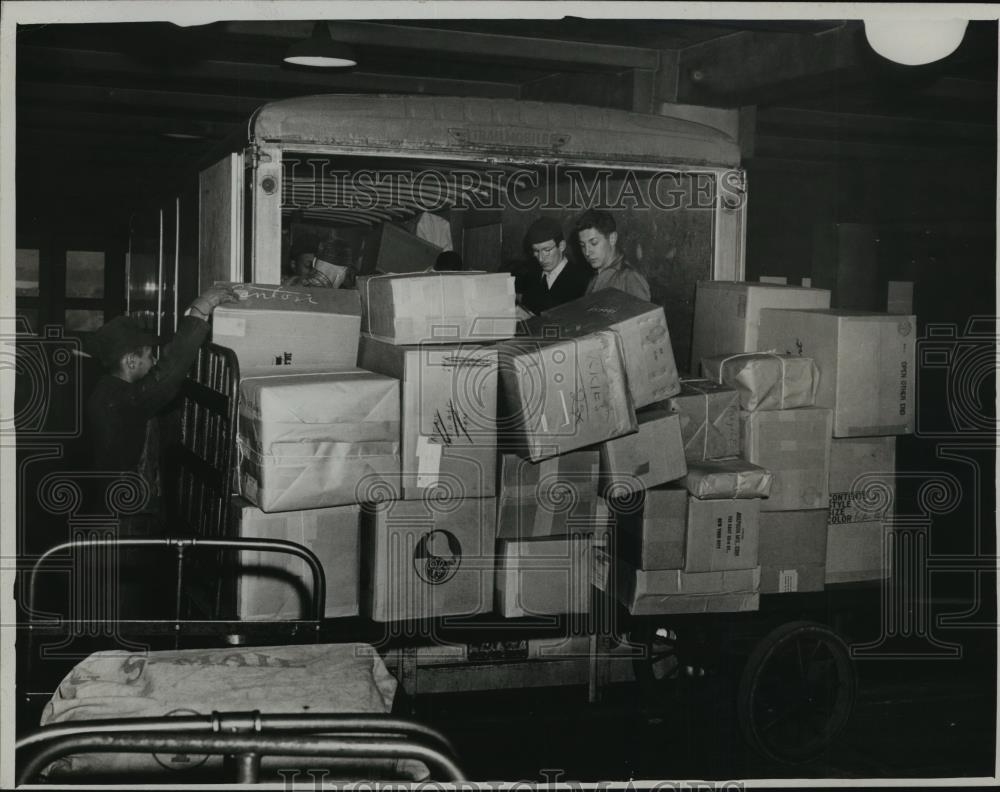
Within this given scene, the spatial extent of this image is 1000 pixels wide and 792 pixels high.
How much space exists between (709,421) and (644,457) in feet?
1.23

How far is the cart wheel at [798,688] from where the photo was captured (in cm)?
388

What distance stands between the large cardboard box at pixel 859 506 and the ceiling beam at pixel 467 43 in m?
→ 3.16

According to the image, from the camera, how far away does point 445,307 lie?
374 cm

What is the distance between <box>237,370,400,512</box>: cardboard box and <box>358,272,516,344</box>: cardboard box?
0.24m

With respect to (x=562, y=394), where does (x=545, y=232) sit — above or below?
above

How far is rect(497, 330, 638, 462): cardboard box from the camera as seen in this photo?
351 centimetres

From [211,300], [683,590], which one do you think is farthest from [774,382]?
[211,300]

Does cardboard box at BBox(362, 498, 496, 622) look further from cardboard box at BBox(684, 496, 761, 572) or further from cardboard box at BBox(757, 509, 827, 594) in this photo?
cardboard box at BBox(757, 509, 827, 594)

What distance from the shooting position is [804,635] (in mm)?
A: 3953

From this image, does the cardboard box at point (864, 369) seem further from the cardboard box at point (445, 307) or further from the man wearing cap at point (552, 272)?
the man wearing cap at point (552, 272)

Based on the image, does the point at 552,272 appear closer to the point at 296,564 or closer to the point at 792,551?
the point at 792,551

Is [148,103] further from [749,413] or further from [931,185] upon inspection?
[931,185]

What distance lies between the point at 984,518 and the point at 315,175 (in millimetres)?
5859

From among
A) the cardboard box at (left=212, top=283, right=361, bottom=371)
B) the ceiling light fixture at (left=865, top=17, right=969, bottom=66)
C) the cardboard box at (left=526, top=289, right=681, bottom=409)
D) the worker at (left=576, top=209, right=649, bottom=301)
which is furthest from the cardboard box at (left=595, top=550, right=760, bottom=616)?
the ceiling light fixture at (left=865, top=17, right=969, bottom=66)
